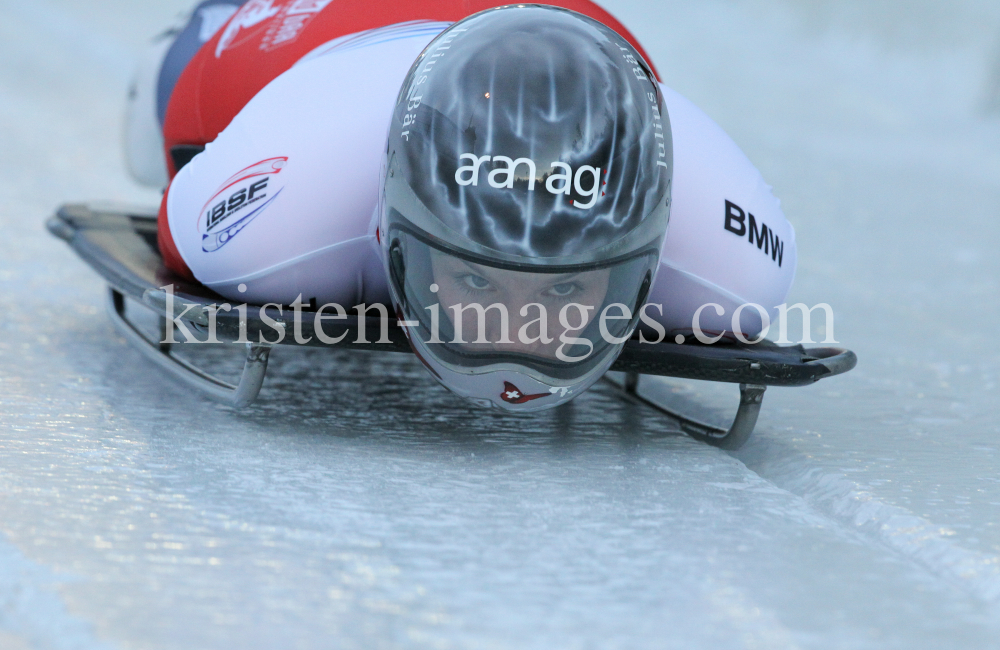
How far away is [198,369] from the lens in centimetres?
197

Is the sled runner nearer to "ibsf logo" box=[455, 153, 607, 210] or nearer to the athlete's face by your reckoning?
the athlete's face

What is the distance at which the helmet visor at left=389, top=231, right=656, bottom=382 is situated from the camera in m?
1.40

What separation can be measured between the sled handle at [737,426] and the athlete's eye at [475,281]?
401mm

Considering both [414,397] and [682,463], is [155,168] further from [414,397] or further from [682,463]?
[682,463]

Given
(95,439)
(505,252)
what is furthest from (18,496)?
(505,252)

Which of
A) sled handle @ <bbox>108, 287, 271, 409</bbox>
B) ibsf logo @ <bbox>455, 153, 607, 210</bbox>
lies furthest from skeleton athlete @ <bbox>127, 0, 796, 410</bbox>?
sled handle @ <bbox>108, 287, 271, 409</bbox>

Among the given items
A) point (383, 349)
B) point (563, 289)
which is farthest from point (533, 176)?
point (383, 349)

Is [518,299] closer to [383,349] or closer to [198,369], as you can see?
[383,349]

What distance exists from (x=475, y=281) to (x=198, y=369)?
2.54 feet

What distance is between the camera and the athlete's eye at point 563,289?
1.40m

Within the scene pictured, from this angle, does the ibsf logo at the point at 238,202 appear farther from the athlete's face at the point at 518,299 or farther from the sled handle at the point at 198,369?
the athlete's face at the point at 518,299

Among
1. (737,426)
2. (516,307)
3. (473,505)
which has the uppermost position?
(516,307)

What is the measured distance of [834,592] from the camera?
1.21m

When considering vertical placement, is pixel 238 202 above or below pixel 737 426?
above
